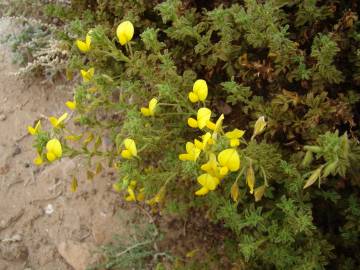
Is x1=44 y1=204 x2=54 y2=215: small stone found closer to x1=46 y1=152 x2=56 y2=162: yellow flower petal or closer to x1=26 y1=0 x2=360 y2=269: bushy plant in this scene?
x1=26 y1=0 x2=360 y2=269: bushy plant

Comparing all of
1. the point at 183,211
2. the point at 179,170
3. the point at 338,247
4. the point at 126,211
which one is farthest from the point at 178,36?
the point at 338,247

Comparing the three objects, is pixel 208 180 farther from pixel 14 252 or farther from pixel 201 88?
pixel 14 252

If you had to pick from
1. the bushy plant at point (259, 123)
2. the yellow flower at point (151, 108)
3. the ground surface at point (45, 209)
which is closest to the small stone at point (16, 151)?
the ground surface at point (45, 209)

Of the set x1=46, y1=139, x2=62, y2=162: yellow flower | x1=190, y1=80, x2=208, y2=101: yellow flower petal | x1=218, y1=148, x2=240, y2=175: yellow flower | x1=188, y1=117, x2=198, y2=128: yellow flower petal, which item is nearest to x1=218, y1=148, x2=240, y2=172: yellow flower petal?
x1=218, y1=148, x2=240, y2=175: yellow flower

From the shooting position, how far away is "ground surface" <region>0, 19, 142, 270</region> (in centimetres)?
297

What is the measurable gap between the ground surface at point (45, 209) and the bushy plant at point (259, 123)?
49 cm

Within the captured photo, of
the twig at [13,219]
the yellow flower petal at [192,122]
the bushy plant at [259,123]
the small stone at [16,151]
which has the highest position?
the yellow flower petal at [192,122]

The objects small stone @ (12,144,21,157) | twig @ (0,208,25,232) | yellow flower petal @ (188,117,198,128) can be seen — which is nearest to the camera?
yellow flower petal @ (188,117,198,128)

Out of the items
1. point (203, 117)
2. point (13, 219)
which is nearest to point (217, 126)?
point (203, 117)

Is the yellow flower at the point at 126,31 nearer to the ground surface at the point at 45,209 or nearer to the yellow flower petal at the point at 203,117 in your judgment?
the yellow flower petal at the point at 203,117

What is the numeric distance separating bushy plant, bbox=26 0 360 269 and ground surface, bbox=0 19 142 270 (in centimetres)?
49

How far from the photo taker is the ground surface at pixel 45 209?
2.97m

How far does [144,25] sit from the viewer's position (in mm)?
3010

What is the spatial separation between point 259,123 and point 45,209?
168 cm
